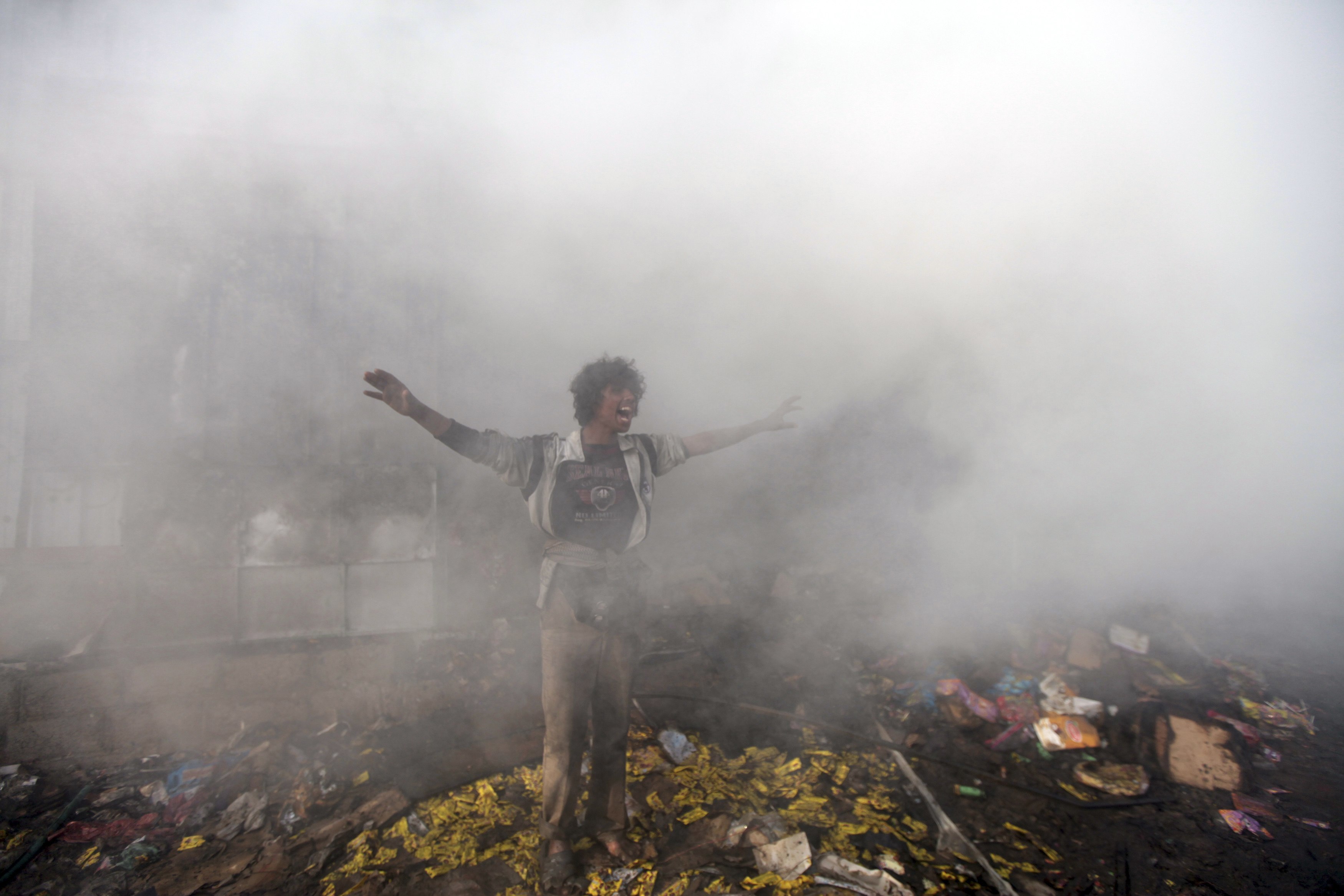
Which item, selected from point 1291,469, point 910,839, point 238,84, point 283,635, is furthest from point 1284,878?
point 238,84

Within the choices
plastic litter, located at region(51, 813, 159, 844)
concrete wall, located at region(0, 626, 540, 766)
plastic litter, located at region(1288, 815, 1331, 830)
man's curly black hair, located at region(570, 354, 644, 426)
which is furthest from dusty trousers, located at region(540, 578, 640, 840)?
plastic litter, located at region(1288, 815, 1331, 830)

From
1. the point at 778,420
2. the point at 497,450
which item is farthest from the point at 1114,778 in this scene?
the point at 497,450

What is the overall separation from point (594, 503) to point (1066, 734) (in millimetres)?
2669

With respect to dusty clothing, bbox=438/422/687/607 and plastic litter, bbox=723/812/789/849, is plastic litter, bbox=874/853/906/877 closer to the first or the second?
plastic litter, bbox=723/812/789/849

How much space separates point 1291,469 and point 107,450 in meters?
7.37

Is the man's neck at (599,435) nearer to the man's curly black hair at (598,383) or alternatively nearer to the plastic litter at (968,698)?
the man's curly black hair at (598,383)

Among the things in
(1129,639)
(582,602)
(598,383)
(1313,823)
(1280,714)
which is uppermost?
(598,383)

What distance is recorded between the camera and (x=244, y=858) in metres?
2.19

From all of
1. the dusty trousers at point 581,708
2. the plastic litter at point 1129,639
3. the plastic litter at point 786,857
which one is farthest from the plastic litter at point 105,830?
the plastic litter at point 1129,639

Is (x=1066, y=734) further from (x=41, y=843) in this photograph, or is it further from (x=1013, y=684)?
(x=41, y=843)

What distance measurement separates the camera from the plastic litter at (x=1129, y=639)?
338 centimetres

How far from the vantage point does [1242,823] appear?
225cm

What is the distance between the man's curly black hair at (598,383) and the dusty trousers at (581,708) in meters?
0.70

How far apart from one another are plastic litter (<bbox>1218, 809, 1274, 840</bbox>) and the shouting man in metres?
2.44
